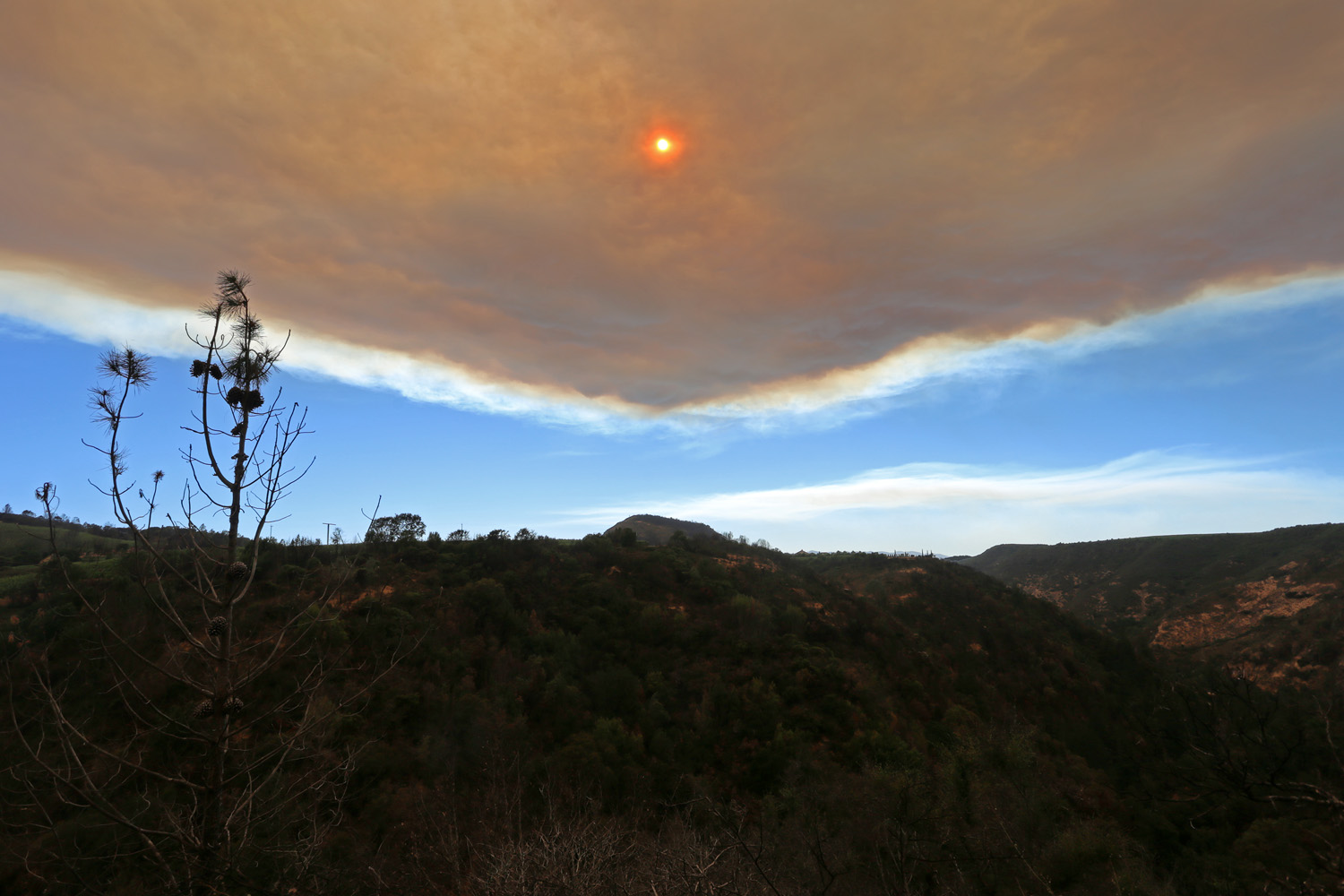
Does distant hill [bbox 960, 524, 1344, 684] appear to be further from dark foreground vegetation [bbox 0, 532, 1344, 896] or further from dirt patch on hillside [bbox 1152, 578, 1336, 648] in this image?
dark foreground vegetation [bbox 0, 532, 1344, 896]

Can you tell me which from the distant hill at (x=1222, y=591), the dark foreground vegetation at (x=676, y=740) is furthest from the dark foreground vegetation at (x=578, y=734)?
the distant hill at (x=1222, y=591)

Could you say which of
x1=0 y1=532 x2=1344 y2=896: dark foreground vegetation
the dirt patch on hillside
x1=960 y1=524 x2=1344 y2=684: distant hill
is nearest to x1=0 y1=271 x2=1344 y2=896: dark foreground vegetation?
x1=0 y1=532 x2=1344 y2=896: dark foreground vegetation

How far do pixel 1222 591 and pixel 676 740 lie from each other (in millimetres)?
96188

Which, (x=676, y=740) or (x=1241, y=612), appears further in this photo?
(x=1241, y=612)

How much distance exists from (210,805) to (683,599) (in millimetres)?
62149

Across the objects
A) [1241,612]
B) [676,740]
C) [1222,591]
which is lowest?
[676,740]

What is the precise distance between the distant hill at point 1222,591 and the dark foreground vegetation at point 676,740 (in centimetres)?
1331

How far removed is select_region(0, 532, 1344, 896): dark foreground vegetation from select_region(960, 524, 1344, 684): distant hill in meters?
13.3

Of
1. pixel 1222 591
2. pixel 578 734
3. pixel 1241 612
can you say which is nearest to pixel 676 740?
pixel 578 734

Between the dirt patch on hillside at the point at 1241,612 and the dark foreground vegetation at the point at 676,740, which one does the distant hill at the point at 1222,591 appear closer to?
the dirt patch on hillside at the point at 1241,612

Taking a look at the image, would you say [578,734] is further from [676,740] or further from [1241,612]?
[1241,612]

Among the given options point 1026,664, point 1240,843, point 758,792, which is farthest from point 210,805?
point 1026,664

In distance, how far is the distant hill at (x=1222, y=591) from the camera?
63281 mm

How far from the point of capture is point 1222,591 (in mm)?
90938
